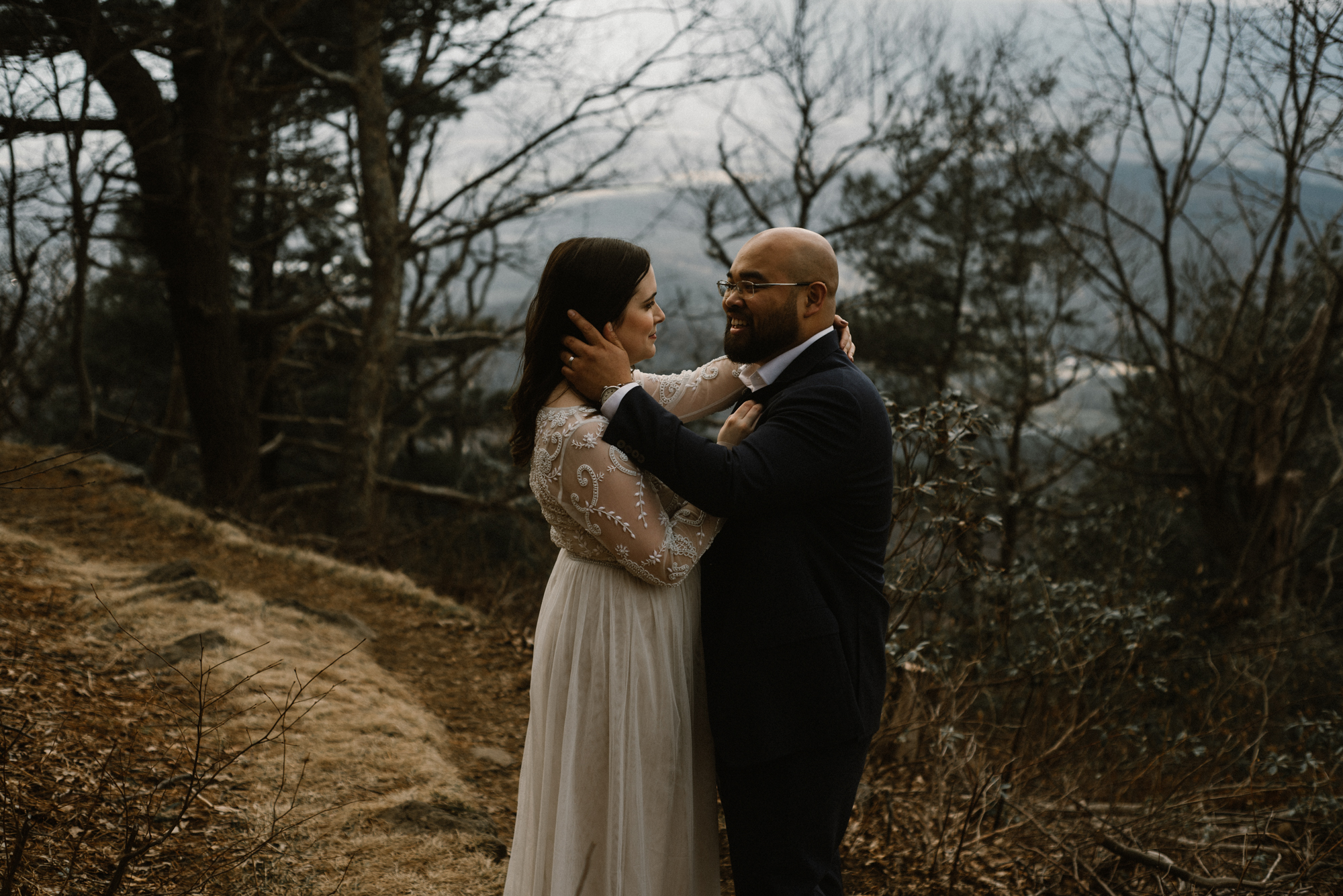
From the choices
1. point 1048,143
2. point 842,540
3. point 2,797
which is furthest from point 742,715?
point 1048,143

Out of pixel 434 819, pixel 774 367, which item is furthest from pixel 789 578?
pixel 434 819

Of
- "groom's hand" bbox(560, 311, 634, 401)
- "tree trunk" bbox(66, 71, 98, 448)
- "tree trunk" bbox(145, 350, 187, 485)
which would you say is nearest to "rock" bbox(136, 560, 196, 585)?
"tree trunk" bbox(66, 71, 98, 448)

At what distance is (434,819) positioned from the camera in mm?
3592

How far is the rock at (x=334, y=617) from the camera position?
19.1 feet

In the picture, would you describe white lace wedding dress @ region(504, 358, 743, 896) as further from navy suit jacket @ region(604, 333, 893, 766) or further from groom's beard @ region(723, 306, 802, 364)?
groom's beard @ region(723, 306, 802, 364)

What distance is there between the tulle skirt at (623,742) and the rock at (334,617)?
3.77 m

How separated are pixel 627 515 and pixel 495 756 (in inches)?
119

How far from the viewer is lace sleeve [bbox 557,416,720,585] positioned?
212cm

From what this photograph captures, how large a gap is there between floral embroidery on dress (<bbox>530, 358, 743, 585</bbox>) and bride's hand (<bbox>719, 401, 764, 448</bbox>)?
19 cm

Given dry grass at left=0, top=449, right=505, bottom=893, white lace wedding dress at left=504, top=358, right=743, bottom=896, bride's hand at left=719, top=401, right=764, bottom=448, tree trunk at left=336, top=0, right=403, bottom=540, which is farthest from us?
tree trunk at left=336, top=0, right=403, bottom=540

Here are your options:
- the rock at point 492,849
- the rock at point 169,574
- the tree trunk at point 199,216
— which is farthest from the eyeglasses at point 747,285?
the tree trunk at point 199,216

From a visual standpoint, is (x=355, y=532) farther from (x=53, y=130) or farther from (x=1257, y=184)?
(x=1257, y=184)

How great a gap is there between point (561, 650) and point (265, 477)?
1526 centimetres

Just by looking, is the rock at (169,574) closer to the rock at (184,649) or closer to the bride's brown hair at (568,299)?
the rock at (184,649)
